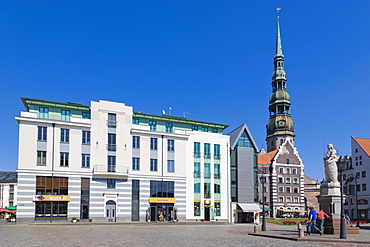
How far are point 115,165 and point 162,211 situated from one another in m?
9.26

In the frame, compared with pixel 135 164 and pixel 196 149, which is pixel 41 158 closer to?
pixel 135 164

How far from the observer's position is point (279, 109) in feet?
397

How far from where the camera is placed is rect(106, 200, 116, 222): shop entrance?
2034 inches

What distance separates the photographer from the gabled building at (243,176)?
62250mm

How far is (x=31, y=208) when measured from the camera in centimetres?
4706

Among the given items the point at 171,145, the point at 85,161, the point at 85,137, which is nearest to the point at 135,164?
the point at 171,145

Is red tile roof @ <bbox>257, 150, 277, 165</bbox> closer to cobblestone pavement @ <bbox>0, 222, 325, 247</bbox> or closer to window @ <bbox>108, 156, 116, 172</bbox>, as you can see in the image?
window @ <bbox>108, 156, 116, 172</bbox>

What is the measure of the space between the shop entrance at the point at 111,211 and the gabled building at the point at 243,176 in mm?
19092

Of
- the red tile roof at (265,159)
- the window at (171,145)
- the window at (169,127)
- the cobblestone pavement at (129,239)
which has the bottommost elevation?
the cobblestone pavement at (129,239)

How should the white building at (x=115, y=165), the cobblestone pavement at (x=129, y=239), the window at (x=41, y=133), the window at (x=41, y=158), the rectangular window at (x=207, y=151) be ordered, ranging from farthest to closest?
1. the rectangular window at (x=207, y=151)
2. the window at (x=41, y=133)
3. the window at (x=41, y=158)
4. the white building at (x=115, y=165)
5. the cobblestone pavement at (x=129, y=239)

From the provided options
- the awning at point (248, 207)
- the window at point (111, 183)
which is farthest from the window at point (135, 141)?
the awning at point (248, 207)

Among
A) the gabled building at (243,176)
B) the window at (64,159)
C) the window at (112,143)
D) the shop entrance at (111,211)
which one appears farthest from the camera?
the gabled building at (243,176)

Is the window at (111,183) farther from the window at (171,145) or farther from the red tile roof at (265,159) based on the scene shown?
the red tile roof at (265,159)

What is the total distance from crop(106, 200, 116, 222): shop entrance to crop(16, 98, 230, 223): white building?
0.13 meters
